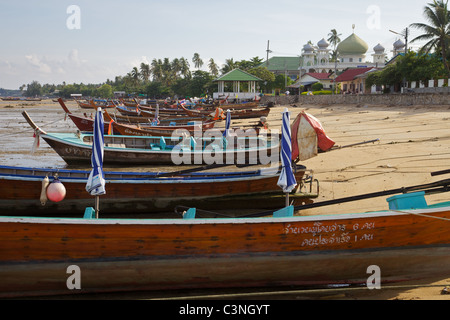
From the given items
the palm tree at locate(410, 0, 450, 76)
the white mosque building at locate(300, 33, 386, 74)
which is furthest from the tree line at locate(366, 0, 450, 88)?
the white mosque building at locate(300, 33, 386, 74)

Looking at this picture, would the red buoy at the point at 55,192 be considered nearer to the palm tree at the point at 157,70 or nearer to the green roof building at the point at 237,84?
the green roof building at the point at 237,84

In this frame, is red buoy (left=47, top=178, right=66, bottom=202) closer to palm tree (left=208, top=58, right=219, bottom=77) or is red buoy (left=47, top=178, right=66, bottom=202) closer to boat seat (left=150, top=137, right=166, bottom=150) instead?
boat seat (left=150, top=137, right=166, bottom=150)

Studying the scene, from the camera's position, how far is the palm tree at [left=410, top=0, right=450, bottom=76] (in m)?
34.6

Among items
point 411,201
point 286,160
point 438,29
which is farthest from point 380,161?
point 438,29

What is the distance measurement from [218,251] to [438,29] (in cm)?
3534

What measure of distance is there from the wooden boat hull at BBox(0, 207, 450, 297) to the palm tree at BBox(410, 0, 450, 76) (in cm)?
3289

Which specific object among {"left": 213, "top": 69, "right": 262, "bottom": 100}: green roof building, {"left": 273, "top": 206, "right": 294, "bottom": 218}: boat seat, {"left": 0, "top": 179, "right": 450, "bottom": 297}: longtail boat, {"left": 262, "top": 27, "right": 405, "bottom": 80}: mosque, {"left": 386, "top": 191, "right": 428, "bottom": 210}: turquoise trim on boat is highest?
{"left": 262, "top": 27, "right": 405, "bottom": 80}: mosque

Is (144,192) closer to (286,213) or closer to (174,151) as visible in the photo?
(286,213)

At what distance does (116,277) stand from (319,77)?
209 feet

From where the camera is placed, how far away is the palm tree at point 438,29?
34.6 m

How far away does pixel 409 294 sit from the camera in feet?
21.1

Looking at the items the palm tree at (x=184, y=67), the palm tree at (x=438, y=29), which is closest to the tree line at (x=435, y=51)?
the palm tree at (x=438, y=29)

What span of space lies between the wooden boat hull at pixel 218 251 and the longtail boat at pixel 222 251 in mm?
15
